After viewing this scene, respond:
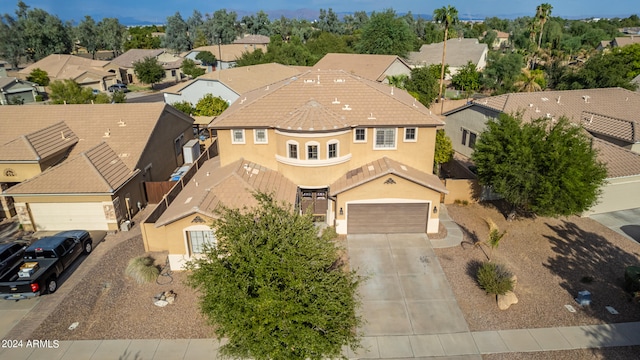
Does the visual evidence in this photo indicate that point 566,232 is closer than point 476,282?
No

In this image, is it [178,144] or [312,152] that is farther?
[178,144]

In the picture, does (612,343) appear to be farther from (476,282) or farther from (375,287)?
(375,287)

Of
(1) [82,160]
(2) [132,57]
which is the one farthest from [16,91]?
(1) [82,160]

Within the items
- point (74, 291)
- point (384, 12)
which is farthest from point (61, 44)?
point (74, 291)

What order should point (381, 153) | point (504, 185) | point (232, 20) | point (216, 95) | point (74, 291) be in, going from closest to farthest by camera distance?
point (74, 291) → point (504, 185) → point (381, 153) → point (216, 95) → point (232, 20)

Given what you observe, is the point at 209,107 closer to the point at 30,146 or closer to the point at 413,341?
the point at 30,146

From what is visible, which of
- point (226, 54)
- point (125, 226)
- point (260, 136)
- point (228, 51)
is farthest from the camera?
point (228, 51)

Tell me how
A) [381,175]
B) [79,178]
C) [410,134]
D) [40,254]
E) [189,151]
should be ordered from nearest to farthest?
[40,254], [381,175], [79,178], [410,134], [189,151]
